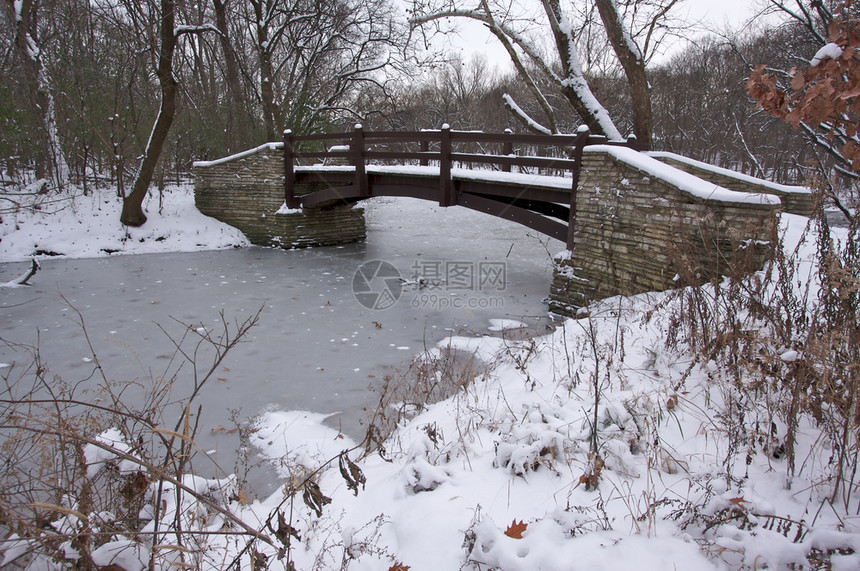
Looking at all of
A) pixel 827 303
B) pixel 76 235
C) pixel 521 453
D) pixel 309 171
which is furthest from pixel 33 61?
pixel 827 303

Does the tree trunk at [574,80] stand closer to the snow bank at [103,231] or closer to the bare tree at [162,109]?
the bare tree at [162,109]

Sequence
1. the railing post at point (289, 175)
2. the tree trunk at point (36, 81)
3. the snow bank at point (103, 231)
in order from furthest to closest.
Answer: the railing post at point (289, 175), the tree trunk at point (36, 81), the snow bank at point (103, 231)

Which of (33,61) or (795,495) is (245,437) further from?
(33,61)

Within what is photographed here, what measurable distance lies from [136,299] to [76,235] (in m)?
5.62

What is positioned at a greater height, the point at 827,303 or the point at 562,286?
the point at 827,303

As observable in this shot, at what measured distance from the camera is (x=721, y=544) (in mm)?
1847

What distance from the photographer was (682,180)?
20.6 ft

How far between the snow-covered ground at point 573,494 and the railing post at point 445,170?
660 cm

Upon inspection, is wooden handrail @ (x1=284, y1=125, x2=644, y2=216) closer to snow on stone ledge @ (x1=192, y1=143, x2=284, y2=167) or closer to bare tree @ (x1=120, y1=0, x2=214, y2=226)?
snow on stone ledge @ (x1=192, y1=143, x2=284, y2=167)

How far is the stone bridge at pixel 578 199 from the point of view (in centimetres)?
557

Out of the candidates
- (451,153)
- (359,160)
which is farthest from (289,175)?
(451,153)

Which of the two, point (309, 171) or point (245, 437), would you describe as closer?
point (245, 437)

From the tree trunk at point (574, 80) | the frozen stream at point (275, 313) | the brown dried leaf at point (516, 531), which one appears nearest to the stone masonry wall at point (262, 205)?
the frozen stream at point (275, 313)

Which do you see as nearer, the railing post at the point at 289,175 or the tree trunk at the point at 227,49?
the railing post at the point at 289,175
